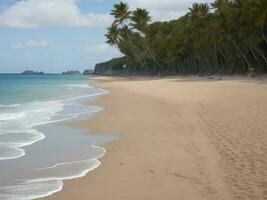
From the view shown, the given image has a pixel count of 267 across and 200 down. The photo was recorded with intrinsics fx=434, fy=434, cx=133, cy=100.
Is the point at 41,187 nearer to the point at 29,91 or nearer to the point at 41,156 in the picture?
the point at 41,156

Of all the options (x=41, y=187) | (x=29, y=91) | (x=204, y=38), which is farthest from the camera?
(x=204, y=38)

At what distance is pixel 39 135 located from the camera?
11578 mm

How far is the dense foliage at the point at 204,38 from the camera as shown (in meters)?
46.7

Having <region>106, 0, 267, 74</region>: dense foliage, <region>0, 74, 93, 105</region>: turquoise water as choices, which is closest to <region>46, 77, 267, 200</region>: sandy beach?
<region>0, 74, 93, 105</region>: turquoise water

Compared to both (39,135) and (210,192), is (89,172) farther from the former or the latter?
(39,135)

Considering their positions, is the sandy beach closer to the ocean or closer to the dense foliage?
the ocean

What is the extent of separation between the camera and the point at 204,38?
64.8 m

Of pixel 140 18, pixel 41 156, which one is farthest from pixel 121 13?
pixel 41 156

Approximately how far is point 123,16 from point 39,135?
65.5m

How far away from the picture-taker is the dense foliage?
46.7 m

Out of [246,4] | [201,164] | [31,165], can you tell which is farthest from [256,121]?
[246,4]

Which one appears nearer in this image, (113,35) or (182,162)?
(182,162)

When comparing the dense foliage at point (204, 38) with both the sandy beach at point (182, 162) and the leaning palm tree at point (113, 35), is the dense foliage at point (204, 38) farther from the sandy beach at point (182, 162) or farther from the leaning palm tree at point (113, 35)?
the sandy beach at point (182, 162)

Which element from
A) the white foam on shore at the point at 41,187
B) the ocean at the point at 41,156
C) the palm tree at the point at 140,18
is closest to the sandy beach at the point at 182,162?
the white foam on shore at the point at 41,187
